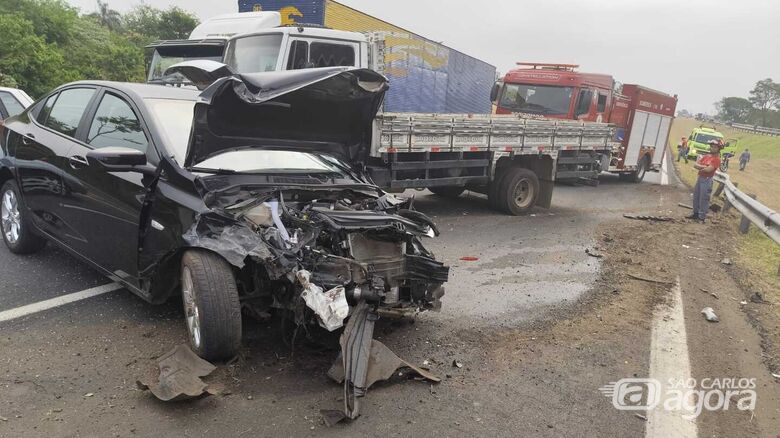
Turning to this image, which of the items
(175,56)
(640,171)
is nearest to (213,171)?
(175,56)

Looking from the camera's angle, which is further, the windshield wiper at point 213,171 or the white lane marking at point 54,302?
the white lane marking at point 54,302

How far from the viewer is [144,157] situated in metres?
3.80

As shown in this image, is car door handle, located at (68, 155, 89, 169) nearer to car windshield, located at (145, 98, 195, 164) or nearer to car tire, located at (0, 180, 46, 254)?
car windshield, located at (145, 98, 195, 164)

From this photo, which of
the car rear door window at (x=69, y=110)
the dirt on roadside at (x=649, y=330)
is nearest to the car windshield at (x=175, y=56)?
the car rear door window at (x=69, y=110)

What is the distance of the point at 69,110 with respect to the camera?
189 inches

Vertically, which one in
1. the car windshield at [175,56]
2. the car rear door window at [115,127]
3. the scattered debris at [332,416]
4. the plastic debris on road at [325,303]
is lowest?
the scattered debris at [332,416]

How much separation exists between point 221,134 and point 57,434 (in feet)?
7.10

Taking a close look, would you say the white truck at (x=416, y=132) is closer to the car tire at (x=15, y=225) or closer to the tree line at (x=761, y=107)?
the car tire at (x=15, y=225)

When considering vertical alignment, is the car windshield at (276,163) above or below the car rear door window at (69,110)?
below

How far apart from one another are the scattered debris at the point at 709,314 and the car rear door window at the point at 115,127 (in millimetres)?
5036

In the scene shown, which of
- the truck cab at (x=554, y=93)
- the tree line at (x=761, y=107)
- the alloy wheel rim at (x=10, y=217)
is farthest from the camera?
the tree line at (x=761, y=107)

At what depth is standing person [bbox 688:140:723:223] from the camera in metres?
10.6

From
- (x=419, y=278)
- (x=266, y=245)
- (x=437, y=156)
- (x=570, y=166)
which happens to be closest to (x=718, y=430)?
(x=419, y=278)

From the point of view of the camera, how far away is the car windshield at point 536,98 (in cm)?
1395
